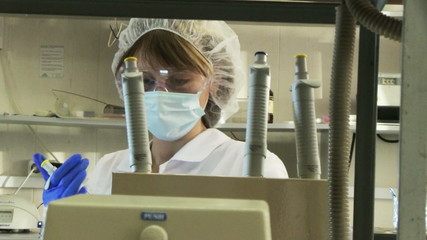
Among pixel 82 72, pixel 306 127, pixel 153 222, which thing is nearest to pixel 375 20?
pixel 306 127

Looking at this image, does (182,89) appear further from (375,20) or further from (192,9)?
(375,20)

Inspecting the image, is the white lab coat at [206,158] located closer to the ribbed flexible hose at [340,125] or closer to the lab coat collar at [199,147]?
the lab coat collar at [199,147]

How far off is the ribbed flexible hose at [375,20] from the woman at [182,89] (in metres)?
0.90

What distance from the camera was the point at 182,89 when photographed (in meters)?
1.68

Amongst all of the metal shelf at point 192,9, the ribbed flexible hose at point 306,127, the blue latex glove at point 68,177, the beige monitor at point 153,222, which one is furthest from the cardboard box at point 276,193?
the blue latex glove at point 68,177

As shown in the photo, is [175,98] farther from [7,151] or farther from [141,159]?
[7,151]

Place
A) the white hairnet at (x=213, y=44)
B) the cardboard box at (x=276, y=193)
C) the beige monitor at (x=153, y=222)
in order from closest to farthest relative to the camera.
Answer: the beige monitor at (x=153, y=222) < the cardboard box at (x=276, y=193) < the white hairnet at (x=213, y=44)

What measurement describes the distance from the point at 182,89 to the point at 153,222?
1.22m

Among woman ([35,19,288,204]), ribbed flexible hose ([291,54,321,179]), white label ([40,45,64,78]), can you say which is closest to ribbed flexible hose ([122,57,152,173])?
ribbed flexible hose ([291,54,321,179])

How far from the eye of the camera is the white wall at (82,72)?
3.20 m

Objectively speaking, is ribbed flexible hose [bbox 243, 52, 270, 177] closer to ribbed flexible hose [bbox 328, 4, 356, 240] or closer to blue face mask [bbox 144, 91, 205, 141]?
ribbed flexible hose [bbox 328, 4, 356, 240]

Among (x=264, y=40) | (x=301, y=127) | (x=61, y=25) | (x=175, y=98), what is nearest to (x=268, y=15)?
(x=301, y=127)

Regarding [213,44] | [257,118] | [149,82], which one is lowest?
[257,118]

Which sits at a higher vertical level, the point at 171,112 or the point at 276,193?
the point at 171,112
